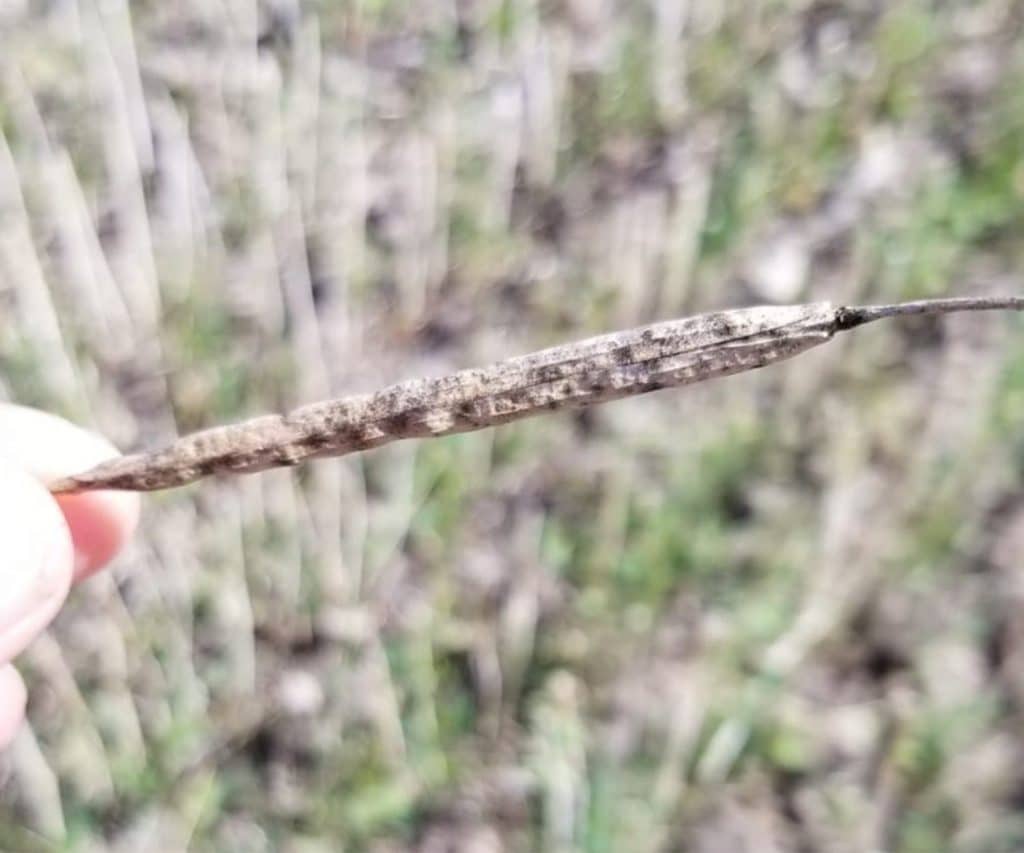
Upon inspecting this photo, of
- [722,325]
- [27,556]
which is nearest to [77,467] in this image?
[27,556]

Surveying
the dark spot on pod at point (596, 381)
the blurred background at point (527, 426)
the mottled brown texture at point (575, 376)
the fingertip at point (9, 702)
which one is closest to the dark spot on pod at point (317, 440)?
the mottled brown texture at point (575, 376)

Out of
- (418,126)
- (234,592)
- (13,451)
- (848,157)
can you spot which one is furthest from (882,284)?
(13,451)

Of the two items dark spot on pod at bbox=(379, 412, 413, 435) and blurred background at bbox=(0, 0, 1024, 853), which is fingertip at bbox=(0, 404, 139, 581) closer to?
blurred background at bbox=(0, 0, 1024, 853)

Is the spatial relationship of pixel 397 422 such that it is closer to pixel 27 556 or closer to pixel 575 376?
pixel 575 376

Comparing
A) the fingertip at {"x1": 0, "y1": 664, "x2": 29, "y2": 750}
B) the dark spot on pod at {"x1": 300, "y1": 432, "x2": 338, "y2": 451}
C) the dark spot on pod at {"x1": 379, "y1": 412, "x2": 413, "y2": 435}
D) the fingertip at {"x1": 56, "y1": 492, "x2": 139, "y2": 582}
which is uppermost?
the fingertip at {"x1": 56, "y1": 492, "x2": 139, "y2": 582}

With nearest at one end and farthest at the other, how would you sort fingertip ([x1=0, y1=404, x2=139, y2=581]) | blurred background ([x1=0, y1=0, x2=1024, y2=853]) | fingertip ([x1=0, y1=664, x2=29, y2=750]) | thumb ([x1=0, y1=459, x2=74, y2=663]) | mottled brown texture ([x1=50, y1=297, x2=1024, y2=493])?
mottled brown texture ([x1=50, y1=297, x2=1024, y2=493]), thumb ([x1=0, y1=459, x2=74, y2=663]), fingertip ([x1=0, y1=404, x2=139, y2=581]), fingertip ([x1=0, y1=664, x2=29, y2=750]), blurred background ([x1=0, y1=0, x2=1024, y2=853])

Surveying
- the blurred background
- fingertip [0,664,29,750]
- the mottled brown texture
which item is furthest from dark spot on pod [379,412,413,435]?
the blurred background

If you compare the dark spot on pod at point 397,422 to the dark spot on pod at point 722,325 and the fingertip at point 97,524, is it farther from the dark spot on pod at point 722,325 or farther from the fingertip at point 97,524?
the fingertip at point 97,524

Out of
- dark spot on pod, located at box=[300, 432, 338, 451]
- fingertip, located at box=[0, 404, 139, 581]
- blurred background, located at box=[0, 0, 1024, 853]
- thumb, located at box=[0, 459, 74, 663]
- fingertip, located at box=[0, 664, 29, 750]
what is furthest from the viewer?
blurred background, located at box=[0, 0, 1024, 853]
